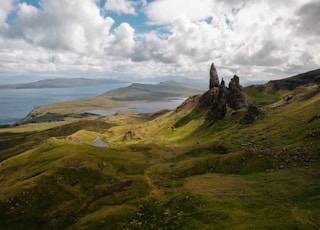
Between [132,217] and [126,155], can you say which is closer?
[132,217]

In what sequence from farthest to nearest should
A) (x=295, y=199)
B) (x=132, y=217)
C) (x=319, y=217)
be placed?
(x=132, y=217) → (x=295, y=199) → (x=319, y=217)

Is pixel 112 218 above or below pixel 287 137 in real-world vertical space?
below

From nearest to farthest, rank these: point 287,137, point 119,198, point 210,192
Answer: point 210,192
point 119,198
point 287,137

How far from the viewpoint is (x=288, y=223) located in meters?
58.7

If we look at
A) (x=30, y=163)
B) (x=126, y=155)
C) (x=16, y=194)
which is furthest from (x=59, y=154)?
(x=16, y=194)

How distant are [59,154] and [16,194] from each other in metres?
50.2

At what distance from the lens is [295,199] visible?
2837 inches

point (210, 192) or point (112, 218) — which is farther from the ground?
point (210, 192)

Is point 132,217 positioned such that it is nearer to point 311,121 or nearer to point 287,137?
point 287,137

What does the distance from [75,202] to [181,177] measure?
42.3 meters

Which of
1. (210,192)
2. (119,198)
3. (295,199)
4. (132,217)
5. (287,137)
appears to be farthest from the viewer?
(287,137)

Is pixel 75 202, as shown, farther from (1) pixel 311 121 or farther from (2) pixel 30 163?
(1) pixel 311 121

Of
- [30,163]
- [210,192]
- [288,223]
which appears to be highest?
[288,223]

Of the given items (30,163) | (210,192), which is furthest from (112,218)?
(30,163)
